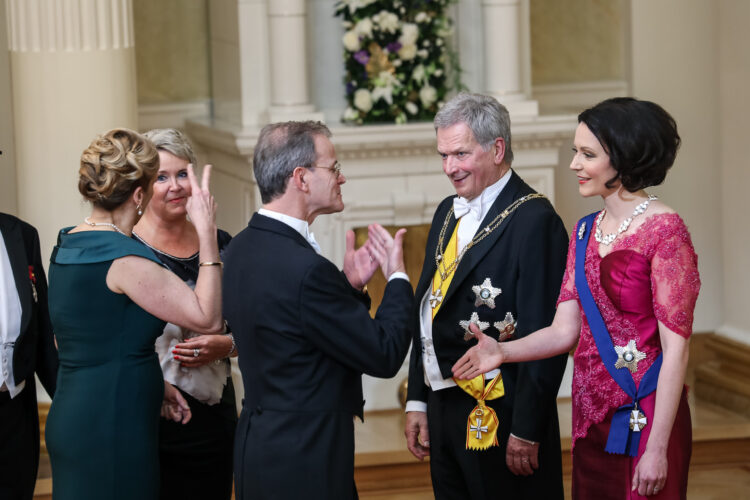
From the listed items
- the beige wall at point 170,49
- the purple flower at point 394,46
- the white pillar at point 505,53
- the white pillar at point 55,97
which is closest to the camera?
the white pillar at point 55,97

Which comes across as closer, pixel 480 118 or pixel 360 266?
pixel 360 266

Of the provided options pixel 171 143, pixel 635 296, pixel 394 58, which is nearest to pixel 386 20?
pixel 394 58

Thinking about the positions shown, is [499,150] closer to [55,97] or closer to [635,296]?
[635,296]

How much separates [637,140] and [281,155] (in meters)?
0.94

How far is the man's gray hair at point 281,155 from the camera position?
3.00 m

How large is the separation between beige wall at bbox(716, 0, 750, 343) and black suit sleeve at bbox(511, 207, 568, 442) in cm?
356

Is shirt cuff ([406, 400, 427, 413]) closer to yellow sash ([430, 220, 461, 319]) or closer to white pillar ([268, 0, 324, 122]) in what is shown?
yellow sash ([430, 220, 461, 319])

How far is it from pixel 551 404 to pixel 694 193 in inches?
169

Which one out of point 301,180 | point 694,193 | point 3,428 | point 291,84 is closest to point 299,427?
point 301,180

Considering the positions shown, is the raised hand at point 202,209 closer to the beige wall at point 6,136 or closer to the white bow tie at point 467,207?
the white bow tie at point 467,207

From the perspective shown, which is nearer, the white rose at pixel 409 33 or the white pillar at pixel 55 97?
the white pillar at pixel 55 97

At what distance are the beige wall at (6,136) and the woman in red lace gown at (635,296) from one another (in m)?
3.99

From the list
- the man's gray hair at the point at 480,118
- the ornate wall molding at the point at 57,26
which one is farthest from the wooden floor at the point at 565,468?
the man's gray hair at the point at 480,118

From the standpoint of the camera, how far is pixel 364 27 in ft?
20.7
